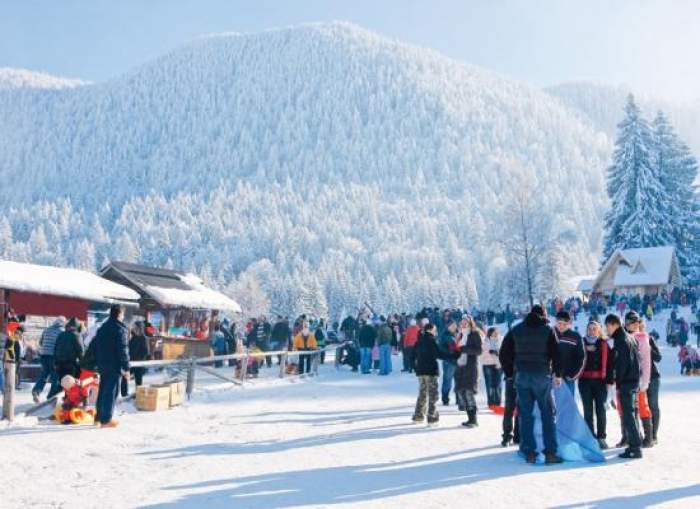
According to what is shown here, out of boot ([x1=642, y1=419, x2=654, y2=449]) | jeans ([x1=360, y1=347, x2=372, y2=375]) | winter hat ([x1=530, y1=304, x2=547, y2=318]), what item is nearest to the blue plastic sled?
winter hat ([x1=530, y1=304, x2=547, y2=318])

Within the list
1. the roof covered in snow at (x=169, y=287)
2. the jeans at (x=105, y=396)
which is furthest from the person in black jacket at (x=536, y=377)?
the roof covered in snow at (x=169, y=287)

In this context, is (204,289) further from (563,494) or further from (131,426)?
(563,494)

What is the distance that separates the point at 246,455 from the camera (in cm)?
895

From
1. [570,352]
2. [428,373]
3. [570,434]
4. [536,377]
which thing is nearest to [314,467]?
[536,377]

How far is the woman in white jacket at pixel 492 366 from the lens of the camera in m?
13.5

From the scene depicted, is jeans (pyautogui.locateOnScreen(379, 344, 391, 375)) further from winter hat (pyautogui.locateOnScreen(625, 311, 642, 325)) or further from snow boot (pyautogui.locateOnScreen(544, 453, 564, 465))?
snow boot (pyautogui.locateOnScreen(544, 453, 564, 465))

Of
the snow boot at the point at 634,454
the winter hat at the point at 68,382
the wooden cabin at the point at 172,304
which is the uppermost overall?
the wooden cabin at the point at 172,304

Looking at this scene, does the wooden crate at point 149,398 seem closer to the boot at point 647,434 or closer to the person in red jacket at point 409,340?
the boot at point 647,434

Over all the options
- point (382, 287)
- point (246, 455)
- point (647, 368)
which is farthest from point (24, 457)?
point (382, 287)

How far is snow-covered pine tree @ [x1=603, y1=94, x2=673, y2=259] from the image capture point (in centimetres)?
4544

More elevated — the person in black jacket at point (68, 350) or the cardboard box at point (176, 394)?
the person in black jacket at point (68, 350)

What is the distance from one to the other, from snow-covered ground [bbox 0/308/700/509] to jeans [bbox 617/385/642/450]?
0.34m

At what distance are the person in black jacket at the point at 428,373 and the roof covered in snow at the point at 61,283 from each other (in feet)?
43.6

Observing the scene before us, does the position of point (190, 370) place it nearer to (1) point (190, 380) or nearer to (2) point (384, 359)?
(1) point (190, 380)
